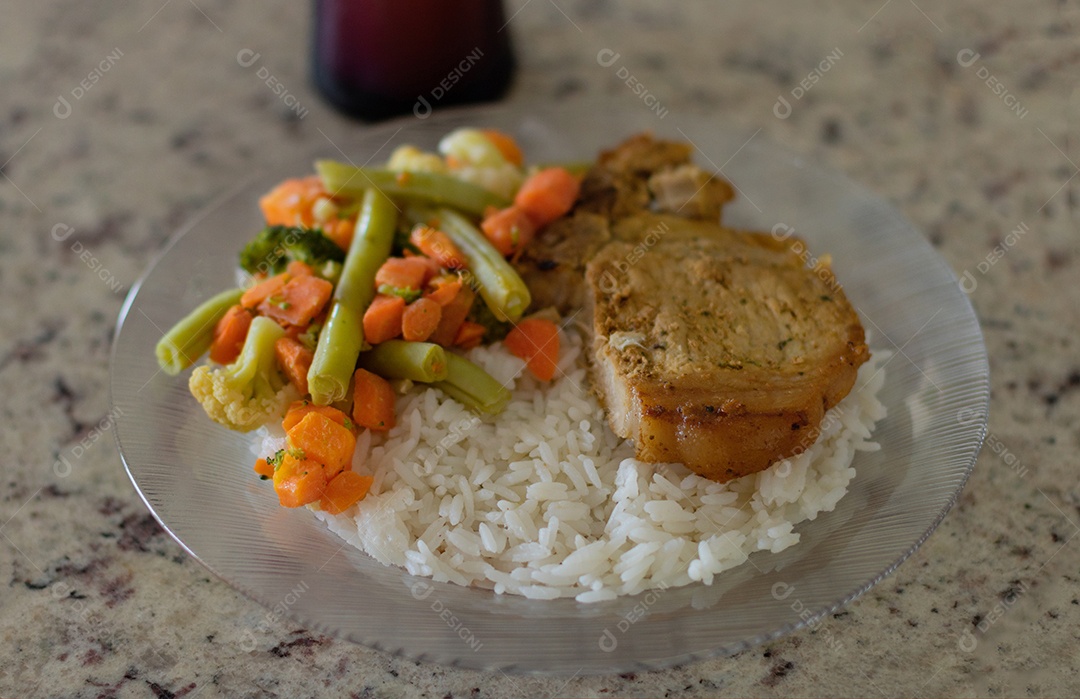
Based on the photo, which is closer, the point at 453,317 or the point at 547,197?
the point at 453,317

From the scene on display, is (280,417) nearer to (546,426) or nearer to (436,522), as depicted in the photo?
(436,522)

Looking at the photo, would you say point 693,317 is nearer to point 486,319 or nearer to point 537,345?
point 537,345

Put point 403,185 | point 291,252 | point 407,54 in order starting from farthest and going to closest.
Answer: point 407,54
point 403,185
point 291,252

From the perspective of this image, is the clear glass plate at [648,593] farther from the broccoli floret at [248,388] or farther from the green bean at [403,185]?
the green bean at [403,185]

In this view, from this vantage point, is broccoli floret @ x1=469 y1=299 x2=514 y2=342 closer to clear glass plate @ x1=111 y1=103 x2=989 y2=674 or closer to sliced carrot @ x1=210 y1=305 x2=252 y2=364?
sliced carrot @ x1=210 y1=305 x2=252 y2=364

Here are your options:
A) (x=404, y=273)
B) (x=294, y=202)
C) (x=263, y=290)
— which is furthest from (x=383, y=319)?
(x=294, y=202)

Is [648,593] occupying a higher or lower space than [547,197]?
lower

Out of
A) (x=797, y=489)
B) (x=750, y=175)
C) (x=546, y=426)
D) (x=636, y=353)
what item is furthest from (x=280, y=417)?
(x=750, y=175)
